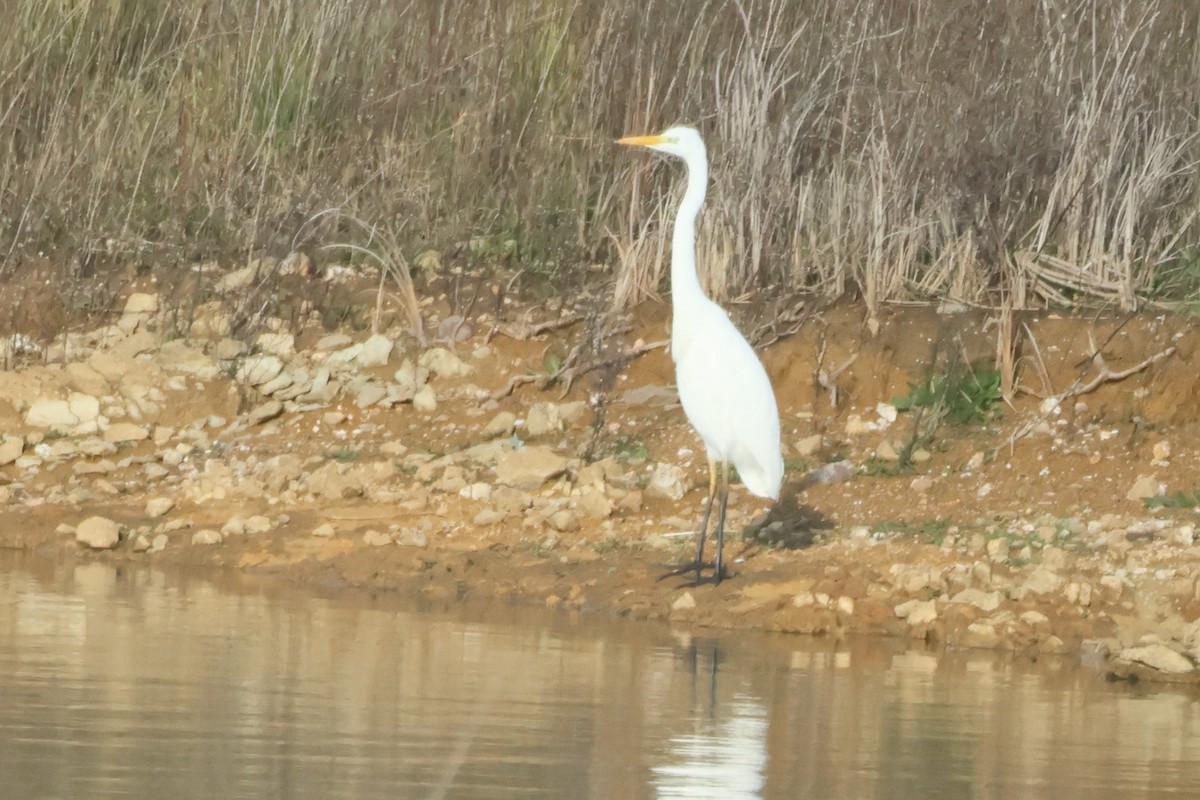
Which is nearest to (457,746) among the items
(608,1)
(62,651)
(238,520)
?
(62,651)

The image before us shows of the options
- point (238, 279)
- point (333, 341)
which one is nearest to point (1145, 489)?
point (333, 341)

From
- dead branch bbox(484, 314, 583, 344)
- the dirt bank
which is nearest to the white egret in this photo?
the dirt bank

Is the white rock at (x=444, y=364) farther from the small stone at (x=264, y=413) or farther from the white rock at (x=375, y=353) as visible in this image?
the small stone at (x=264, y=413)

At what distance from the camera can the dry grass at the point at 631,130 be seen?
9.60 m

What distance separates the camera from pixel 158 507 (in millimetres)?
8453

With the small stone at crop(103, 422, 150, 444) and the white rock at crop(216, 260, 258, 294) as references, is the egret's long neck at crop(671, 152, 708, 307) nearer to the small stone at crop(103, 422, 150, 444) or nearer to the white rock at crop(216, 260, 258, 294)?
the small stone at crop(103, 422, 150, 444)

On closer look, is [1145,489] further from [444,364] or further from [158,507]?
[158,507]

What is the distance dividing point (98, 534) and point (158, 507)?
45 centimetres

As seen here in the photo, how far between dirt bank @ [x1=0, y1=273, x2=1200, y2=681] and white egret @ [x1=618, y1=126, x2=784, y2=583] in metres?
0.35

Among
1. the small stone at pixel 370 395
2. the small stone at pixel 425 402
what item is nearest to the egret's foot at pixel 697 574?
the small stone at pixel 425 402

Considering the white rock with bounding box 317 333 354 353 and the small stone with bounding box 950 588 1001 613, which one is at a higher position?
the white rock with bounding box 317 333 354 353

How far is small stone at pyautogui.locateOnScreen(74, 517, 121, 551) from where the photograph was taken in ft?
26.4

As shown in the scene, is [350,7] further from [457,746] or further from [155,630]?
[457,746]

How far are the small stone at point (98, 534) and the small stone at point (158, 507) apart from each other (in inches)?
14.3
